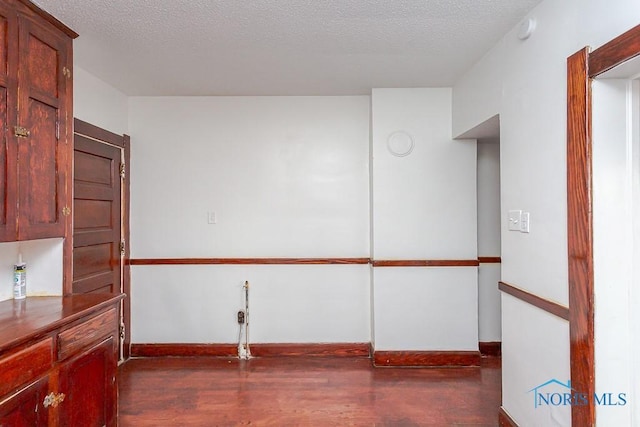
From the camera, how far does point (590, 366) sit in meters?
1.64

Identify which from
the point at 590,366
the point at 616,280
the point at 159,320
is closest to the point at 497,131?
the point at 616,280

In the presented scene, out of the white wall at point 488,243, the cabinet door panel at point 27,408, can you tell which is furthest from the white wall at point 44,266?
the white wall at point 488,243

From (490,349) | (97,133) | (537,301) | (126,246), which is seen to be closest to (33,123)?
(97,133)

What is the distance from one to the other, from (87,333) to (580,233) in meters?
2.28

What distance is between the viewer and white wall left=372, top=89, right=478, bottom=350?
339 centimetres

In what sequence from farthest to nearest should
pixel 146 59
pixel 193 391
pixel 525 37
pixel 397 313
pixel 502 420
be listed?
pixel 397 313, pixel 193 391, pixel 146 59, pixel 502 420, pixel 525 37

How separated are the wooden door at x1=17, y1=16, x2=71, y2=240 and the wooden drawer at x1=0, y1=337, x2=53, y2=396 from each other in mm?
574

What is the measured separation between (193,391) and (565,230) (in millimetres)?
2587

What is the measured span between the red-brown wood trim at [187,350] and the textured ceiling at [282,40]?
2245 mm

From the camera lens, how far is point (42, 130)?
2.02 metres

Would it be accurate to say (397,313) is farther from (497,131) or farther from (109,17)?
(109,17)

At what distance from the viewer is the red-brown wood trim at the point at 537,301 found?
5.88 feet

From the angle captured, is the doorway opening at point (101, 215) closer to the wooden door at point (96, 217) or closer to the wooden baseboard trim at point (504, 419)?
the wooden door at point (96, 217)

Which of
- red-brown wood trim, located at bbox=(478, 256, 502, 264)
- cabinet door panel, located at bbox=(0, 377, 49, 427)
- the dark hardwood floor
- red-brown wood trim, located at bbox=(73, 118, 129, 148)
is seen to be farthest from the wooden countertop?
red-brown wood trim, located at bbox=(478, 256, 502, 264)
